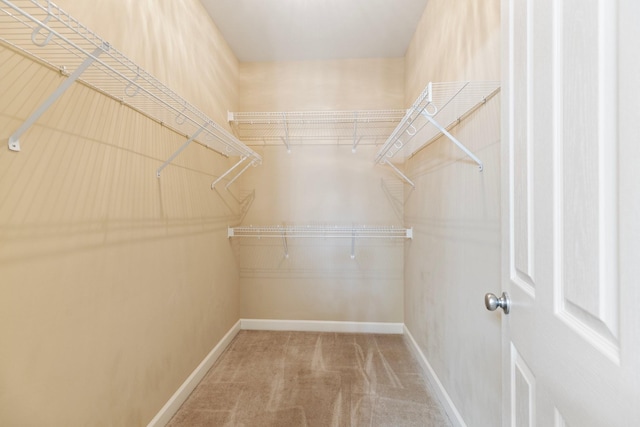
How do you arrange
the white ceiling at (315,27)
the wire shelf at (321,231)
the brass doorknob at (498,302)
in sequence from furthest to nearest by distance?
the wire shelf at (321,231)
the white ceiling at (315,27)
the brass doorknob at (498,302)

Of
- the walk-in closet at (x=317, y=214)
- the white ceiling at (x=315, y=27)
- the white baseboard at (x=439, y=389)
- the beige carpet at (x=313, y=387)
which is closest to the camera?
the walk-in closet at (x=317, y=214)

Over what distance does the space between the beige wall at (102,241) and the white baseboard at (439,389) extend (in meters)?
1.57

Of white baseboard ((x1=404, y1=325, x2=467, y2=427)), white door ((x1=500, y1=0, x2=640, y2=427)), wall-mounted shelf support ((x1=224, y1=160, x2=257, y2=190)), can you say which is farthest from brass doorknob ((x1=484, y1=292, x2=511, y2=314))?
wall-mounted shelf support ((x1=224, y1=160, x2=257, y2=190))

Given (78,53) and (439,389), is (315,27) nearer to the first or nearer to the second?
(78,53)

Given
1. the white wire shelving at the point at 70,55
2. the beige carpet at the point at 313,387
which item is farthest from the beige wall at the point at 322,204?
A: the white wire shelving at the point at 70,55

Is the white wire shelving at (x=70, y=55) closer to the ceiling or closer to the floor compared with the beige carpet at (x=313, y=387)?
closer to the ceiling

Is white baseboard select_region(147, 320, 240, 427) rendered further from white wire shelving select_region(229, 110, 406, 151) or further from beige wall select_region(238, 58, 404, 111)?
beige wall select_region(238, 58, 404, 111)

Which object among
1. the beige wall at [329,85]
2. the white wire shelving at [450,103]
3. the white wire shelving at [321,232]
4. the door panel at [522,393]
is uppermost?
the beige wall at [329,85]

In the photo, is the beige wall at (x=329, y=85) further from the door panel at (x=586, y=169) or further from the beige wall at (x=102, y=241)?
the door panel at (x=586, y=169)

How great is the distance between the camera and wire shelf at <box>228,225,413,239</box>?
281 cm

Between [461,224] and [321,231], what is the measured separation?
1502mm

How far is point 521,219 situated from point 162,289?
5.50ft

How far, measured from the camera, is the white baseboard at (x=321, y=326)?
283 cm

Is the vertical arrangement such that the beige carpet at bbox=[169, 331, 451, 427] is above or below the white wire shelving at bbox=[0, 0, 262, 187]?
below
